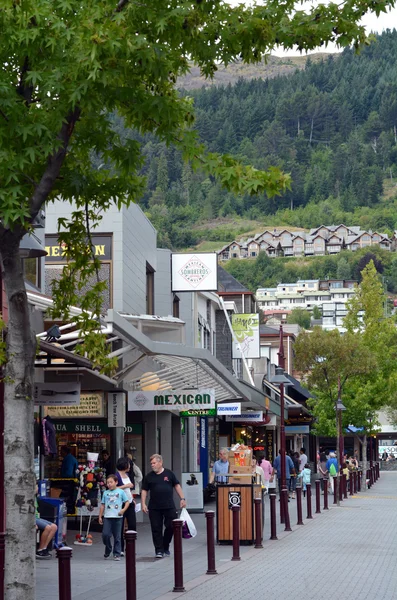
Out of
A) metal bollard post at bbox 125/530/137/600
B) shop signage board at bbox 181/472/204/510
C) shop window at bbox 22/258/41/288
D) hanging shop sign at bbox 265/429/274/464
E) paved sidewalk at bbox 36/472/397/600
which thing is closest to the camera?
metal bollard post at bbox 125/530/137/600

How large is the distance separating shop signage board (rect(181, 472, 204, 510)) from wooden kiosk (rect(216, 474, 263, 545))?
26.8 ft

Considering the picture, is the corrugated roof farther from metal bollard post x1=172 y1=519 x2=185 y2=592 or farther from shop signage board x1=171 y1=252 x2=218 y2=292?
metal bollard post x1=172 y1=519 x2=185 y2=592

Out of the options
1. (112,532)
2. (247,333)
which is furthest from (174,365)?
(247,333)

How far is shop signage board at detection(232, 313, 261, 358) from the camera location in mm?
45875

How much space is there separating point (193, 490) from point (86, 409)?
17.5 ft

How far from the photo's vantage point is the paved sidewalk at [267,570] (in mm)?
13156

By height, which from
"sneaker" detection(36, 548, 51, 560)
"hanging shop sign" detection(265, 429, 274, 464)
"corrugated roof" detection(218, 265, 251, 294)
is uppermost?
"corrugated roof" detection(218, 265, 251, 294)

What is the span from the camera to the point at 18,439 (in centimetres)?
848

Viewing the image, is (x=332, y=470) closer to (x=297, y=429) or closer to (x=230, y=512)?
(x=297, y=429)

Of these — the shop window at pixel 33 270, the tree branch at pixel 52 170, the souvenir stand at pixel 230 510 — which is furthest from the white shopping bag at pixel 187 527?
the tree branch at pixel 52 170

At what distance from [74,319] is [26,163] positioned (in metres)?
2.14

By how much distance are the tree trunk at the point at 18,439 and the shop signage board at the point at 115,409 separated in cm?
→ 1511

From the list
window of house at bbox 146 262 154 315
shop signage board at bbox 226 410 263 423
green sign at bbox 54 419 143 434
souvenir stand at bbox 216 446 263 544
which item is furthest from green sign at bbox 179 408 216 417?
shop signage board at bbox 226 410 263 423

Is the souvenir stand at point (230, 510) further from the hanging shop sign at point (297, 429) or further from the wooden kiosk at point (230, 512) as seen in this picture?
the hanging shop sign at point (297, 429)
